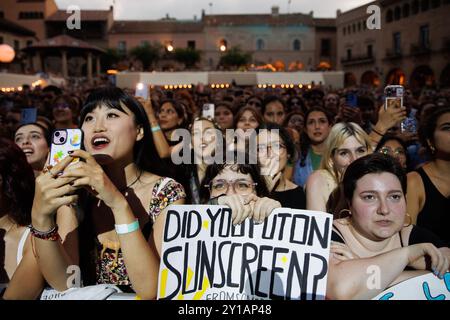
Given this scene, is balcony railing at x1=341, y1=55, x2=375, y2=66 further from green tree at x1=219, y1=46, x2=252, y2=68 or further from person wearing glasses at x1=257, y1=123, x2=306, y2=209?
person wearing glasses at x1=257, y1=123, x2=306, y2=209

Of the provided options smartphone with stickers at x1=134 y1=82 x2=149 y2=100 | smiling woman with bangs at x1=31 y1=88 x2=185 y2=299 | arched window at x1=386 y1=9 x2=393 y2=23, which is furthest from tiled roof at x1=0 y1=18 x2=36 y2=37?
smiling woman with bangs at x1=31 y1=88 x2=185 y2=299

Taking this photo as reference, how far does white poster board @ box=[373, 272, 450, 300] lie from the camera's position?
71.7 inches

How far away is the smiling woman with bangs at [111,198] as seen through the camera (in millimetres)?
1713

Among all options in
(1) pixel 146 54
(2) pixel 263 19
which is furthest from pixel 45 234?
(2) pixel 263 19

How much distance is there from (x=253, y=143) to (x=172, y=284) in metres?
1.91

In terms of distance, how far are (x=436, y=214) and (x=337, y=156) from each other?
0.77 metres

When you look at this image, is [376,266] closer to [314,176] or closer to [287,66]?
[314,176]

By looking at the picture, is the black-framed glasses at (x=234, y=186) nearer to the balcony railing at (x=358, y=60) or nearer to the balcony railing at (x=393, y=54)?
the balcony railing at (x=393, y=54)

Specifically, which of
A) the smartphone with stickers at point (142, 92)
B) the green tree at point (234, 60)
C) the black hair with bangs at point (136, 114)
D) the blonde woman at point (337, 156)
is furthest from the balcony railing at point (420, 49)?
the black hair with bangs at point (136, 114)

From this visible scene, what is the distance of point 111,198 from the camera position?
5.78 feet

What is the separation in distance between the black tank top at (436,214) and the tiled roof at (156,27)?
5482 centimetres

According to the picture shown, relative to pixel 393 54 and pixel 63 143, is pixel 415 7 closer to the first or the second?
pixel 393 54

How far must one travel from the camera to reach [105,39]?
190 feet

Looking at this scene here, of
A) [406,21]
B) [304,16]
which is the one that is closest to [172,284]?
[406,21]
